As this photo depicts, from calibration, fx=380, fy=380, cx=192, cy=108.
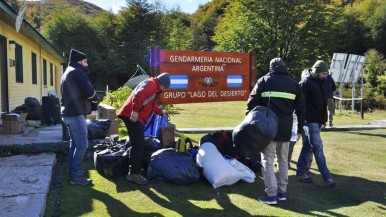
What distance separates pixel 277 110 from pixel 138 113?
184 cm

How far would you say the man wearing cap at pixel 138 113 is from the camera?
5121mm

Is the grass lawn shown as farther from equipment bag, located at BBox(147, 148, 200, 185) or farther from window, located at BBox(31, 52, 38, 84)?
window, located at BBox(31, 52, 38, 84)

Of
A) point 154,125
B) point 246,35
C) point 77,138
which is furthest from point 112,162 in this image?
point 246,35

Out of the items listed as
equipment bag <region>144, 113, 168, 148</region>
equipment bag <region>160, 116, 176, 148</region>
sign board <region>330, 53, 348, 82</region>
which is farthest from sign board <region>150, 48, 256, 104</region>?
sign board <region>330, 53, 348, 82</region>

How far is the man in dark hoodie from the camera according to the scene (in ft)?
16.7

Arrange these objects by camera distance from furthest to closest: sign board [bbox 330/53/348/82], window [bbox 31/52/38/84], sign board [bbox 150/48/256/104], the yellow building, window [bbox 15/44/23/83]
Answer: sign board [bbox 330/53/348/82] < window [bbox 31/52/38/84] < window [bbox 15/44/23/83] < the yellow building < sign board [bbox 150/48/256/104]

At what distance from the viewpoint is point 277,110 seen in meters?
4.71

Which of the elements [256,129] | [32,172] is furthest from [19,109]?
[256,129]

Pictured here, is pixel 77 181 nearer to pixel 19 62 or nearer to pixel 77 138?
pixel 77 138

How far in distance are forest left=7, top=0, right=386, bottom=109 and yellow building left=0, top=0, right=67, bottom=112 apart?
381 inches

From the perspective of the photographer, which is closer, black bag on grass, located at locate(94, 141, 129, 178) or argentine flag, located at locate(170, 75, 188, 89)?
black bag on grass, located at locate(94, 141, 129, 178)

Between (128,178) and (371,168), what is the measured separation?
4.31 m

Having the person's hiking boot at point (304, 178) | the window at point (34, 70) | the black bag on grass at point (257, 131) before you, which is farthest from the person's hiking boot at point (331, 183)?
the window at point (34, 70)

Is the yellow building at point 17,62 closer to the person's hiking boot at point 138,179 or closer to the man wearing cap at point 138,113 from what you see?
the man wearing cap at point 138,113
